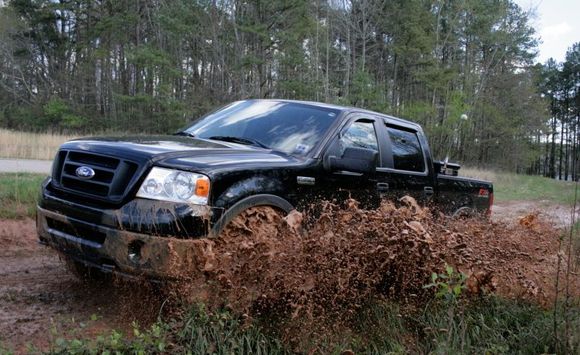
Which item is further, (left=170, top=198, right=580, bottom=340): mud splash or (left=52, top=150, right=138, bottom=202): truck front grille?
(left=52, top=150, right=138, bottom=202): truck front grille

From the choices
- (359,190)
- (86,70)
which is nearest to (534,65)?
(86,70)

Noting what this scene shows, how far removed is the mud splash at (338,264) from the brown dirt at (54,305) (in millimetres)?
585

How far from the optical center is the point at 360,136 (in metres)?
4.98

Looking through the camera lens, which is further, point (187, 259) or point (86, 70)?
point (86, 70)

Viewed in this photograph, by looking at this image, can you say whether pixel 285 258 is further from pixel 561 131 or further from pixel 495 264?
pixel 561 131

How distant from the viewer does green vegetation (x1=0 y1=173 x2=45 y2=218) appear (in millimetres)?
6973

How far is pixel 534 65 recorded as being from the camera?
53.6 meters

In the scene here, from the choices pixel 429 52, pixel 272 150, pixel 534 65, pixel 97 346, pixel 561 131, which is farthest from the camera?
pixel 561 131

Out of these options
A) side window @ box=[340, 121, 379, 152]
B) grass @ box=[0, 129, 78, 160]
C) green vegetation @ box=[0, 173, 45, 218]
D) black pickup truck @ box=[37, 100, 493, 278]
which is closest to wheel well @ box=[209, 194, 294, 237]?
black pickup truck @ box=[37, 100, 493, 278]

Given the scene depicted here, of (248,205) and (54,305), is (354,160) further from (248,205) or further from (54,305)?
(54,305)

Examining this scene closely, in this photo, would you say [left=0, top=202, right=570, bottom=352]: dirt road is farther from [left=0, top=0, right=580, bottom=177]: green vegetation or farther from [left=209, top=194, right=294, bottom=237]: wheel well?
[left=0, top=0, right=580, bottom=177]: green vegetation

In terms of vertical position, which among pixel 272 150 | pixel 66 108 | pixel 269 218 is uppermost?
pixel 66 108

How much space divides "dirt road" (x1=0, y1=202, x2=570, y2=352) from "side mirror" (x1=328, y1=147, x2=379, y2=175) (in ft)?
5.13

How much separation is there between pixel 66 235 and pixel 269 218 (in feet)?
4.74
